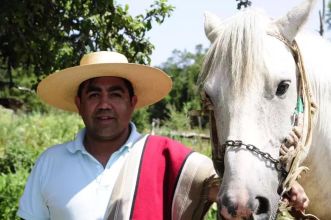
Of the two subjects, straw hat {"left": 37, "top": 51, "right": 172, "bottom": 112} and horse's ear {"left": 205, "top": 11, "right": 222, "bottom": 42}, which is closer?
horse's ear {"left": 205, "top": 11, "right": 222, "bottom": 42}

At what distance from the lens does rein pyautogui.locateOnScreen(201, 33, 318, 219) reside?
217 cm

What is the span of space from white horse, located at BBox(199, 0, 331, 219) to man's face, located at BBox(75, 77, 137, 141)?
545 millimetres

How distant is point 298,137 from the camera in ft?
7.27

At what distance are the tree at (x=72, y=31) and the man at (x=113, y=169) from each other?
197cm

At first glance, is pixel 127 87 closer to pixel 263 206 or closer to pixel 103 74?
pixel 103 74

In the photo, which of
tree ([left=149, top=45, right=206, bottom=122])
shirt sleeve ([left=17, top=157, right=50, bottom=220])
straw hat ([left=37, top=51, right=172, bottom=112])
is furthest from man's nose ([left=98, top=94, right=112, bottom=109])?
tree ([left=149, top=45, right=206, bottom=122])

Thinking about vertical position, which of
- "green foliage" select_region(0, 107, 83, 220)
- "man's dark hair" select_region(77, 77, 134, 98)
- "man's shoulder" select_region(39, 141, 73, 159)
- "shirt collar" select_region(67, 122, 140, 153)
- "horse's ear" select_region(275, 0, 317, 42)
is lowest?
"green foliage" select_region(0, 107, 83, 220)

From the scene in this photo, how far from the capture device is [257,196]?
200cm

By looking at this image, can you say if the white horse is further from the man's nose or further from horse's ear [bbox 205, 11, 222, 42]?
the man's nose

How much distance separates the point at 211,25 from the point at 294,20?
0.39m

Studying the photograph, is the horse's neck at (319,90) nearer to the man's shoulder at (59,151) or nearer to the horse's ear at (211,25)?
the horse's ear at (211,25)

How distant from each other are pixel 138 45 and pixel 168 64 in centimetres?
5185

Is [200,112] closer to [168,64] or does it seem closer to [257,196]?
[257,196]

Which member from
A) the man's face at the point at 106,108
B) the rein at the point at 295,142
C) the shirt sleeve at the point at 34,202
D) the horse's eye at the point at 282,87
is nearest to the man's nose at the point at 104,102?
the man's face at the point at 106,108
